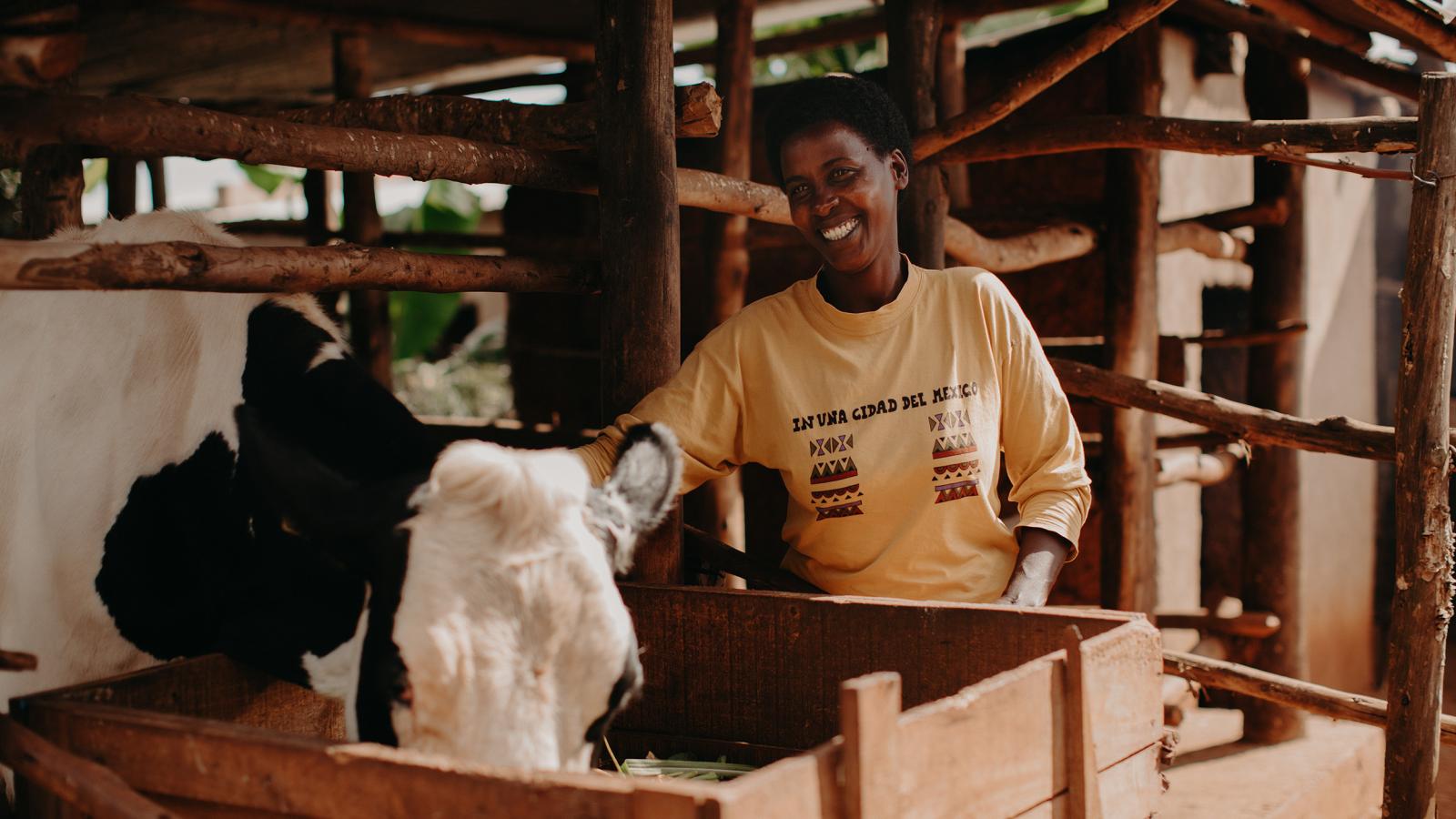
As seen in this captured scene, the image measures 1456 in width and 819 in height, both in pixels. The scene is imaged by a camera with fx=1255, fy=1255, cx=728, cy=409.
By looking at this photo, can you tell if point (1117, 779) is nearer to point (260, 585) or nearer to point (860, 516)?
point (860, 516)

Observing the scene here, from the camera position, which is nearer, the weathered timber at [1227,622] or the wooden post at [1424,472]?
the wooden post at [1424,472]

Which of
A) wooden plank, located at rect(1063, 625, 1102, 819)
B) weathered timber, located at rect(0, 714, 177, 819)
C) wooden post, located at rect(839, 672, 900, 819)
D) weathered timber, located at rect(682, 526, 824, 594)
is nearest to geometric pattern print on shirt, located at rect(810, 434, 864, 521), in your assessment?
weathered timber, located at rect(682, 526, 824, 594)

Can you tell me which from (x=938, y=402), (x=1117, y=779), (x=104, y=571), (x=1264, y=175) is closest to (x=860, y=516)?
(x=938, y=402)

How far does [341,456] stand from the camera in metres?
2.05

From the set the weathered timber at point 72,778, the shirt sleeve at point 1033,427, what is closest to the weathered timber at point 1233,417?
the shirt sleeve at point 1033,427

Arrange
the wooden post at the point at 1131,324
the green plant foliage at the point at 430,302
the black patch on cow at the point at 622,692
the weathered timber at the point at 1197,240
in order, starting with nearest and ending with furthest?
the black patch on cow at the point at 622,692 → the wooden post at the point at 1131,324 → the weathered timber at the point at 1197,240 → the green plant foliage at the point at 430,302

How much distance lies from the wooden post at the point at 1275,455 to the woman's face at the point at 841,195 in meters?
2.40

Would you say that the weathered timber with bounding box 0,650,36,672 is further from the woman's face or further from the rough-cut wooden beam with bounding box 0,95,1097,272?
the woman's face

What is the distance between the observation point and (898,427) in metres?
2.56

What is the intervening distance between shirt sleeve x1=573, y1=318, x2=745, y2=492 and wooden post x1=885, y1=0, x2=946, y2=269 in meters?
1.00

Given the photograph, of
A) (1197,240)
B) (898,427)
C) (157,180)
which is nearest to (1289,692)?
(898,427)

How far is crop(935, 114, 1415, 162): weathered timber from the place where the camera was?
292 centimetres

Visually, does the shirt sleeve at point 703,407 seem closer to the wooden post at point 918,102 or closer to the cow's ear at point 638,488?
the cow's ear at point 638,488

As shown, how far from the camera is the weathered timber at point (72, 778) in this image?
151 cm
